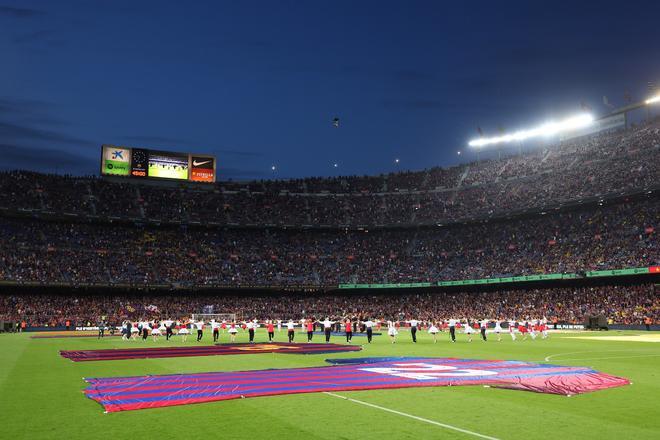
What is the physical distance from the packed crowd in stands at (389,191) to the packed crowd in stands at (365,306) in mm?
12344

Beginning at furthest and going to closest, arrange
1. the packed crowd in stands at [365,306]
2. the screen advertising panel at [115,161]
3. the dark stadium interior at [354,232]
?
the screen advertising panel at [115,161] → the dark stadium interior at [354,232] → the packed crowd in stands at [365,306]

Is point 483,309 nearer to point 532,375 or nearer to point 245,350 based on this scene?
point 245,350

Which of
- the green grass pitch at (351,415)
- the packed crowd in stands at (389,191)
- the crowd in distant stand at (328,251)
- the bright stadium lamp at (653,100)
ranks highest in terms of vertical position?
the bright stadium lamp at (653,100)

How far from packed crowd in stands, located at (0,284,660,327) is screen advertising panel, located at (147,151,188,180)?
16440 millimetres

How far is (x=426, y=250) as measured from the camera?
8300 cm

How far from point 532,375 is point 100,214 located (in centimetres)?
7035

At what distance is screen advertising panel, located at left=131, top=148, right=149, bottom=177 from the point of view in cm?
7444

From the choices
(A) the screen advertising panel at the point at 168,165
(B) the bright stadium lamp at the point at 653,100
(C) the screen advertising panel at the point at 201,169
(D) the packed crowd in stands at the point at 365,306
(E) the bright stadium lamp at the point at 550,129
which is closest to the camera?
(D) the packed crowd in stands at the point at 365,306

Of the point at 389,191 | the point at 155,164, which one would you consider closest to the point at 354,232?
the point at 389,191

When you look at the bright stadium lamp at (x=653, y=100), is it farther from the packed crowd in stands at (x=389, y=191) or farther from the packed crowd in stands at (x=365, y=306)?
the packed crowd in stands at (x=365, y=306)

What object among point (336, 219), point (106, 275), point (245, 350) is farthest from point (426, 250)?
point (245, 350)

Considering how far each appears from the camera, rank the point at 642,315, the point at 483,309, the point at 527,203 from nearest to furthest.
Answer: the point at 642,315 < the point at 483,309 < the point at 527,203

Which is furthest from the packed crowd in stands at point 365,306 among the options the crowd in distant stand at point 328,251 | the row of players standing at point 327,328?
the row of players standing at point 327,328

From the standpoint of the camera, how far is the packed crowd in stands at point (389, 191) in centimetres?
7081
